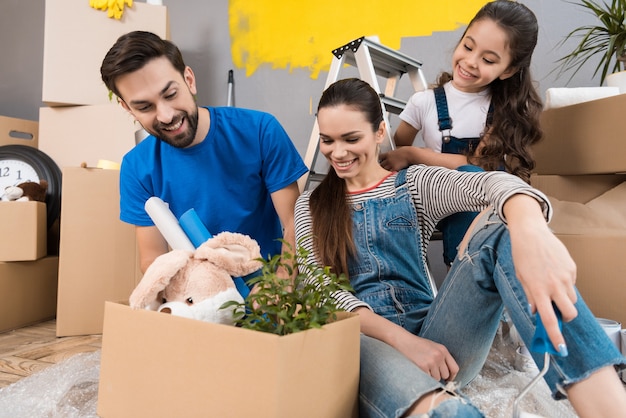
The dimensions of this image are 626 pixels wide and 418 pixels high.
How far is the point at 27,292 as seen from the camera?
174cm

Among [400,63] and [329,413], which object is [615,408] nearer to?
[329,413]

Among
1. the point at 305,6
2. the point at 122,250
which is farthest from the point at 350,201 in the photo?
the point at 305,6

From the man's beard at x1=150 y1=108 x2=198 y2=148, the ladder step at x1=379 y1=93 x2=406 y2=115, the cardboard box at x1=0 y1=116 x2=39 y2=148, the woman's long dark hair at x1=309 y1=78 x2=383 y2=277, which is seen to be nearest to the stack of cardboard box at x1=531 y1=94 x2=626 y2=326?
the ladder step at x1=379 y1=93 x2=406 y2=115

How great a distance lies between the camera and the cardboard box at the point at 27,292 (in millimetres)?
1657

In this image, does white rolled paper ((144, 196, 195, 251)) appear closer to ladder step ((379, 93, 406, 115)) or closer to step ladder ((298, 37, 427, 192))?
→ step ladder ((298, 37, 427, 192))

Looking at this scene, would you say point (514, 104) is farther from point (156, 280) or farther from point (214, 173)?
point (156, 280)

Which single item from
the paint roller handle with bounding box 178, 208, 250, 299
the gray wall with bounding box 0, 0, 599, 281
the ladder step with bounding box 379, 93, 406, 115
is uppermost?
the gray wall with bounding box 0, 0, 599, 281

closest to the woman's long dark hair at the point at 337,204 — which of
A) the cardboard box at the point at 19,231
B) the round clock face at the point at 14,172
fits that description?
the cardboard box at the point at 19,231

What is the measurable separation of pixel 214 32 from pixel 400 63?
98 centimetres

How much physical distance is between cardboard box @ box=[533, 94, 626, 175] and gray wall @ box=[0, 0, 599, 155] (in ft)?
1.20

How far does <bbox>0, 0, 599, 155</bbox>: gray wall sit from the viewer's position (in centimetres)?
170

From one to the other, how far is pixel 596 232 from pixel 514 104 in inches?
14.8

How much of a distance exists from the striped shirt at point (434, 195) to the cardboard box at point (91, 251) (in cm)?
82

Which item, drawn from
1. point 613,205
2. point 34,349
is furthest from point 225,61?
point 613,205
